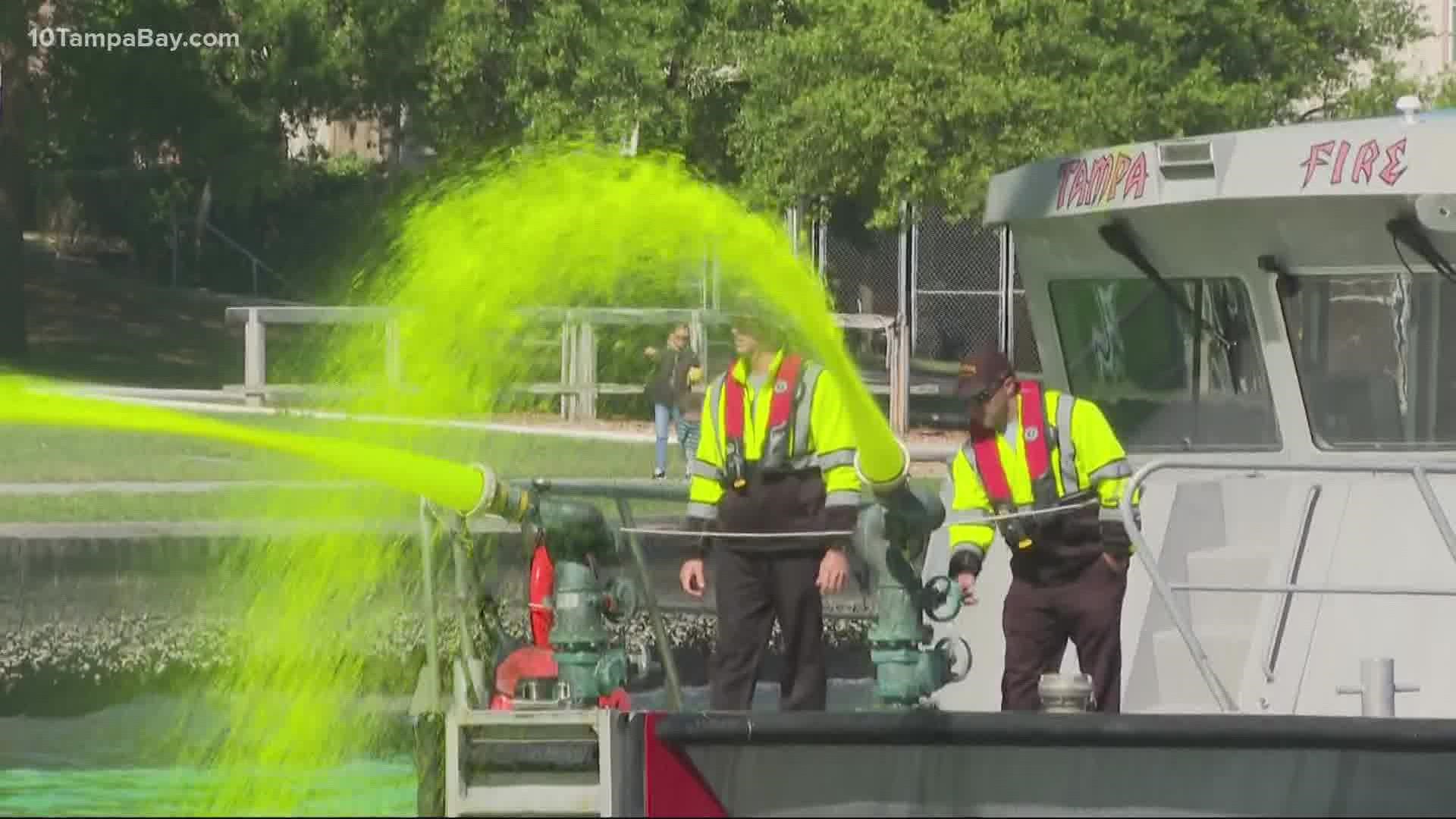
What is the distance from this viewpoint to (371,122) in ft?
126

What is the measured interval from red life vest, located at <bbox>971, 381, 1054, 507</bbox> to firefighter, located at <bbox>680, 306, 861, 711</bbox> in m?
0.49

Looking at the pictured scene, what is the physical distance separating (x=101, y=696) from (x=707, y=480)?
7.04m

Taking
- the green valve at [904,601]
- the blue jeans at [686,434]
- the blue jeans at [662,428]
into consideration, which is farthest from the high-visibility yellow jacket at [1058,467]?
the blue jeans at [686,434]

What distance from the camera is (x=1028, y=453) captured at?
8375 mm

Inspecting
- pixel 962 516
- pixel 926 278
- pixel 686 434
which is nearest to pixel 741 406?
pixel 962 516

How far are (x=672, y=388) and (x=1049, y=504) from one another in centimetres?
1566

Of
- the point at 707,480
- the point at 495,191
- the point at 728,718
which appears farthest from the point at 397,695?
the point at 728,718

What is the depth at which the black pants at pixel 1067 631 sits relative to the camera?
8352 mm

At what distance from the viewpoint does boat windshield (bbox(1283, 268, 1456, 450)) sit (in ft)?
27.1

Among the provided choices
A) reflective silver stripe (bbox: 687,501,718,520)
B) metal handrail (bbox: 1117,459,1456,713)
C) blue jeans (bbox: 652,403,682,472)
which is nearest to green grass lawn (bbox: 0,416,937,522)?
blue jeans (bbox: 652,403,682,472)

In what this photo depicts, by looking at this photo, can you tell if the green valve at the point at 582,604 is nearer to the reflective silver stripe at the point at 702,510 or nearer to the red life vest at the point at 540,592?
the red life vest at the point at 540,592

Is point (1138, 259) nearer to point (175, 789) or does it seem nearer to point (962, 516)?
point (962, 516)

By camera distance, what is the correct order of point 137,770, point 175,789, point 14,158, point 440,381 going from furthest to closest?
point 14,158, point 137,770, point 175,789, point 440,381

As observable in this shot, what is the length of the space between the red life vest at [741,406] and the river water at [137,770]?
2.89 feet
